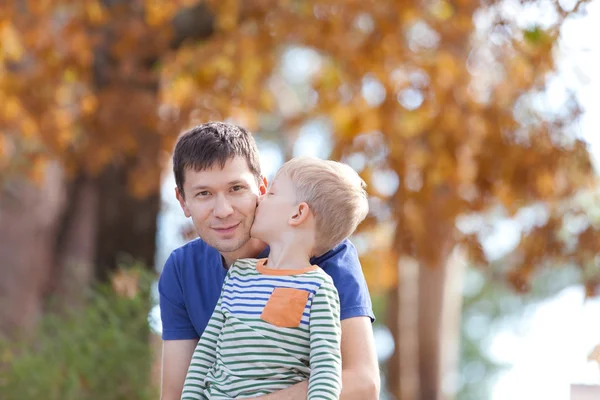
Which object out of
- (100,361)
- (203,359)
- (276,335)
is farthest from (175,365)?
(100,361)

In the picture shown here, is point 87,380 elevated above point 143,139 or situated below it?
below

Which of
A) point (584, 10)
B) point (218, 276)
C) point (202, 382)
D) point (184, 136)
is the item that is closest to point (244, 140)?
point (184, 136)

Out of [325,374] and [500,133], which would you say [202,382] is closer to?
[325,374]

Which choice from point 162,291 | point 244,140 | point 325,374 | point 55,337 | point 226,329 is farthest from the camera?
point 55,337

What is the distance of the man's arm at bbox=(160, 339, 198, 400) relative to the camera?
2.97 m

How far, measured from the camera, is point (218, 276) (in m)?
2.98

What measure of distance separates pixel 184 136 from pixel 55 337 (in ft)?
13.5

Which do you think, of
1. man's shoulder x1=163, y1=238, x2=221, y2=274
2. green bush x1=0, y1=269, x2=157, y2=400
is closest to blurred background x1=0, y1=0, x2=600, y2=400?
green bush x1=0, y1=269, x2=157, y2=400

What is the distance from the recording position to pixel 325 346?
8.21 ft

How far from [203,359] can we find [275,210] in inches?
18.4

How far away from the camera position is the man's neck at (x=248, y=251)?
287cm

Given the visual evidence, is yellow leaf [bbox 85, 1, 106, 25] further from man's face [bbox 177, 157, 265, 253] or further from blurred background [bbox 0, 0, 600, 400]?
man's face [bbox 177, 157, 265, 253]

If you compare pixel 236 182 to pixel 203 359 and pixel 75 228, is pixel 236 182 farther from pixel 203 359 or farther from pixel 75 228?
pixel 75 228

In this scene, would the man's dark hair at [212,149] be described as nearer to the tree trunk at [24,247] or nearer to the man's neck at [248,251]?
the man's neck at [248,251]
